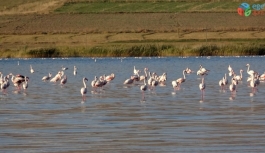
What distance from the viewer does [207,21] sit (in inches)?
2975

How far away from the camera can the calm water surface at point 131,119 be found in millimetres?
13398

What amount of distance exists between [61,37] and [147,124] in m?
53.2

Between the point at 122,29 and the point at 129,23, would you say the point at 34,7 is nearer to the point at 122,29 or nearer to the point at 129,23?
the point at 129,23

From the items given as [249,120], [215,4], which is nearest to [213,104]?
[249,120]

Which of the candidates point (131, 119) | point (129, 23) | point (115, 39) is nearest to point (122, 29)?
point (129, 23)

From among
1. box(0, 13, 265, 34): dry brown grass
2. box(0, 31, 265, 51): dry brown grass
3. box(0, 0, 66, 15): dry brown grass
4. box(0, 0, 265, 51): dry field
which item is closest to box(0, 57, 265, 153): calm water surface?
box(0, 31, 265, 51): dry brown grass

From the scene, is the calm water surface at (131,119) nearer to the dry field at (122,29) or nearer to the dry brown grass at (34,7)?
the dry field at (122,29)

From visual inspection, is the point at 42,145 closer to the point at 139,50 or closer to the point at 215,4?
the point at 139,50

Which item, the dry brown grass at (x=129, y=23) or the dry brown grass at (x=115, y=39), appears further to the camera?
the dry brown grass at (x=129, y=23)

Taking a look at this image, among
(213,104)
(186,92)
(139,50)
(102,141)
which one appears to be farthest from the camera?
(139,50)

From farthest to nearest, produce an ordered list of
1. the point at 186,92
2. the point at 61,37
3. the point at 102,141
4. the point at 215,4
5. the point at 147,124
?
1. the point at 215,4
2. the point at 61,37
3. the point at 186,92
4. the point at 147,124
5. the point at 102,141

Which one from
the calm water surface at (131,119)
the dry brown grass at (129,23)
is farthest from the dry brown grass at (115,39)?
the calm water surface at (131,119)

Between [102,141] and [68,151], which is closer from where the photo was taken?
[68,151]

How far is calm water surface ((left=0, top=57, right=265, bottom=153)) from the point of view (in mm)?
13398
